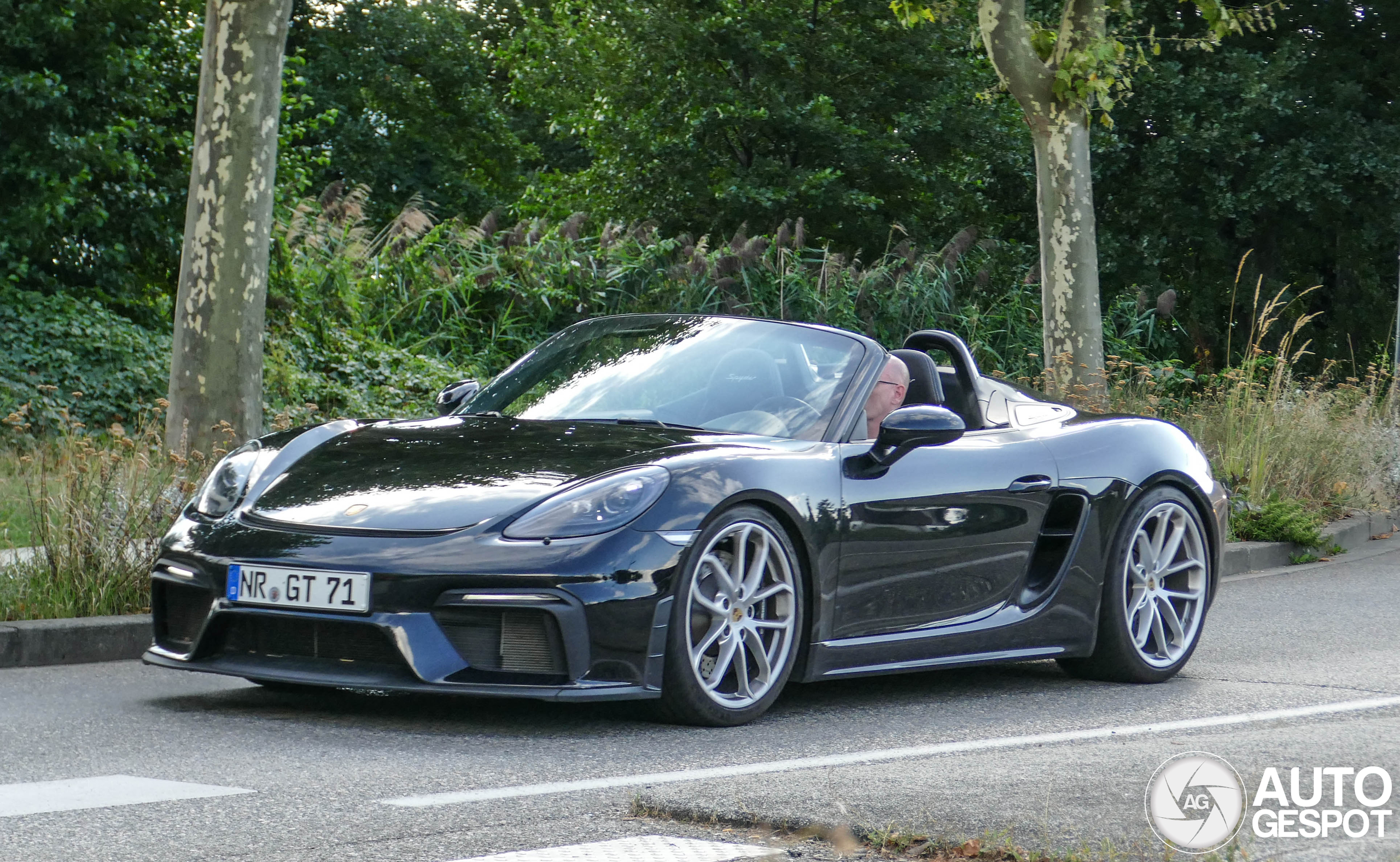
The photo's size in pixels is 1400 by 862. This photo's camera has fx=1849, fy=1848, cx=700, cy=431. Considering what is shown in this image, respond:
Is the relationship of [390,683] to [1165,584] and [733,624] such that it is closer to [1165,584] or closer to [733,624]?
[733,624]

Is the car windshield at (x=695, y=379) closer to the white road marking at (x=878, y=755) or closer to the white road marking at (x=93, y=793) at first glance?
the white road marking at (x=878, y=755)

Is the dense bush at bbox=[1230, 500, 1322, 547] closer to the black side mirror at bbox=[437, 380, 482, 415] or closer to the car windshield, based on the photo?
the car windshield

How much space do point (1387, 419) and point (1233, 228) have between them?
1524 cm

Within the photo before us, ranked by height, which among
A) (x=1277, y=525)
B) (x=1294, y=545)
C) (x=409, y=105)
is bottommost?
(x=1294, y=545)

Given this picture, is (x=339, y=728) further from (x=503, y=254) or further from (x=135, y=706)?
(x=503, y=254)

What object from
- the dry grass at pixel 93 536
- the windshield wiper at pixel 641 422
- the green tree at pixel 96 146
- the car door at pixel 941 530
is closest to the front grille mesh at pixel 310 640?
the windshield wiper at pixel 641 422

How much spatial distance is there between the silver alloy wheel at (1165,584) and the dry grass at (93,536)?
12.9 ft

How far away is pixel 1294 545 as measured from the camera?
12234 millimetres

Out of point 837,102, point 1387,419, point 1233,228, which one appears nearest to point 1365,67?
point 1233,228

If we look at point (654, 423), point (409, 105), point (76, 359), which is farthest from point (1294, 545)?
point (409, 105)

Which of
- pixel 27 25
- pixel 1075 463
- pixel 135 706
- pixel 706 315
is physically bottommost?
pixel 135 706

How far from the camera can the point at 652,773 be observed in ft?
15.6

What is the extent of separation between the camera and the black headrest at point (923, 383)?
6.79 meters

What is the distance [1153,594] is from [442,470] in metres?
2.95
